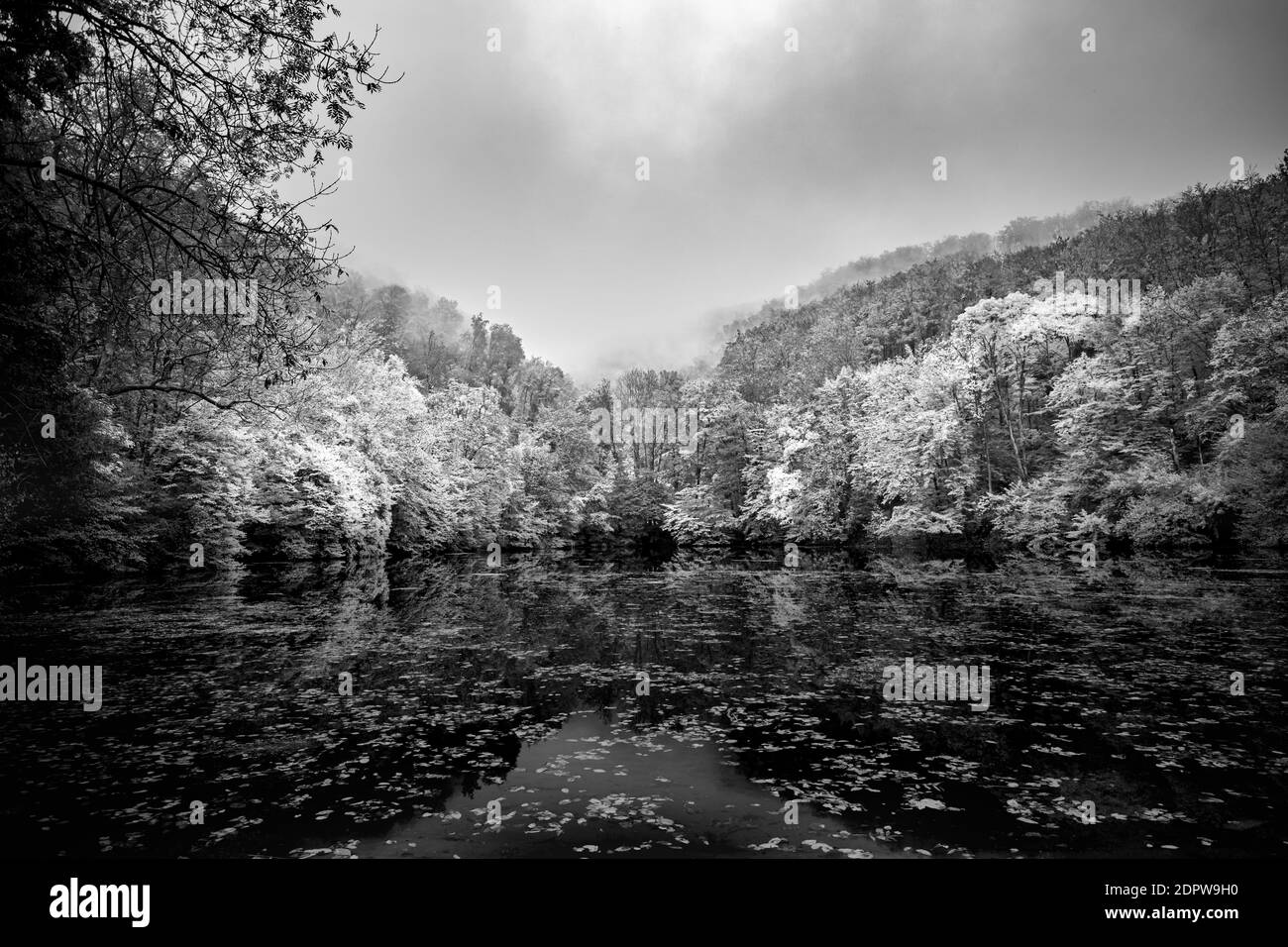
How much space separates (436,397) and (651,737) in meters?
46.7

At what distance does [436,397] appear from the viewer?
5112 cm

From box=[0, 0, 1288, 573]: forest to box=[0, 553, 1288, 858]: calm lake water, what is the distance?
4.60 m

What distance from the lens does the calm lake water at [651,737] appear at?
5.55 metres

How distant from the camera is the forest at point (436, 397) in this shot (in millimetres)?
7500

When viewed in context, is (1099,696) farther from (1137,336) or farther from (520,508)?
(520,508)

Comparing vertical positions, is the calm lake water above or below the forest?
below

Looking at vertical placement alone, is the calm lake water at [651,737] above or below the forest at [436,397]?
below

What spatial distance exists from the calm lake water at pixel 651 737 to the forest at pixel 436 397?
4.60 m

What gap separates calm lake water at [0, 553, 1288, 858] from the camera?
18.2 feet

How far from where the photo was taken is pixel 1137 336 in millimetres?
35281

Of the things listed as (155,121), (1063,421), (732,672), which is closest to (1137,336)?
(1063,421)

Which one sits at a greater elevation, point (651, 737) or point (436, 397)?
point (436, 397)

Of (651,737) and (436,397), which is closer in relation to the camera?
(651,737)
